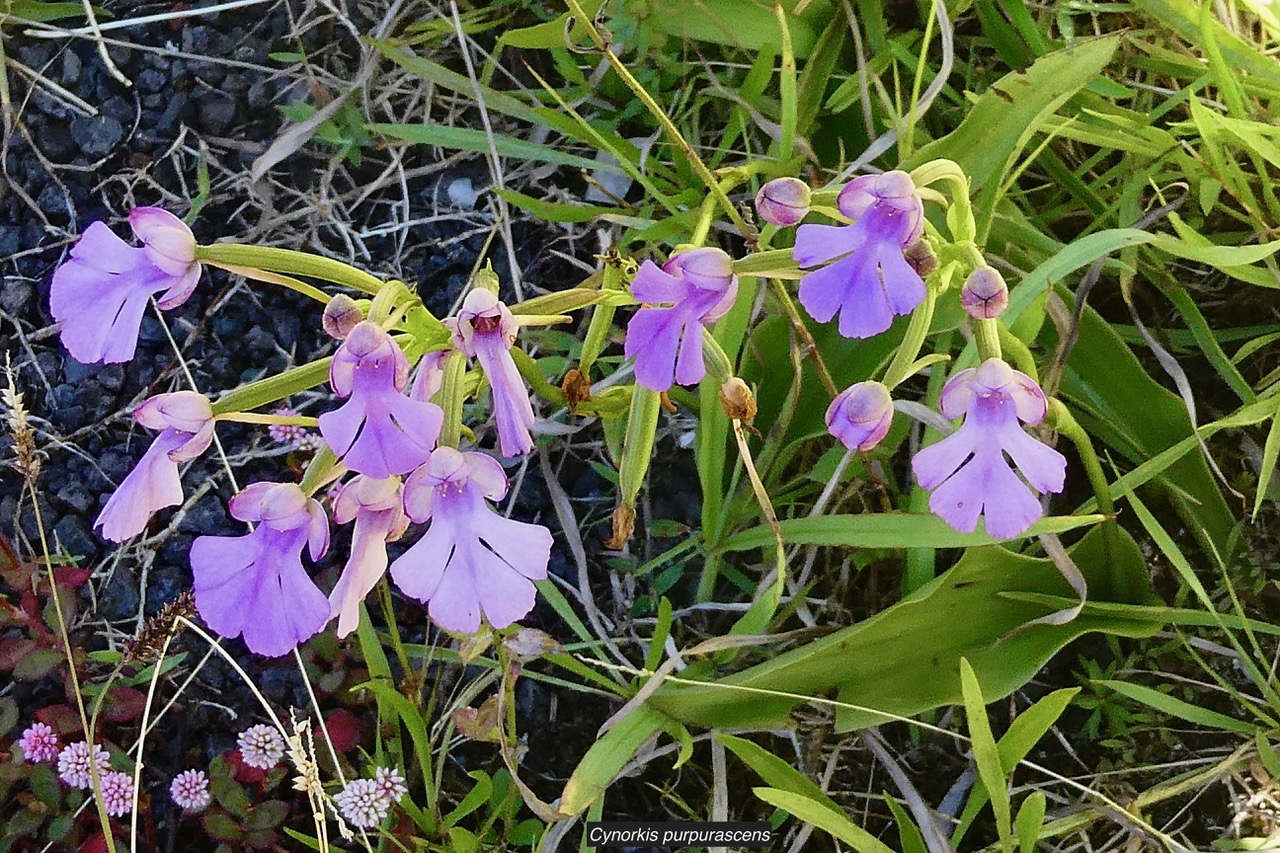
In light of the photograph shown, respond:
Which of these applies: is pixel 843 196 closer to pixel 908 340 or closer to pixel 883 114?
pixel 908 340

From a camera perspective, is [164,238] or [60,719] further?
[60,719]

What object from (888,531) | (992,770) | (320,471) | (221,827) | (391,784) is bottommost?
(221,827)

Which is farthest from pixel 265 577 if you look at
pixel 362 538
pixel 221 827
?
pixel 221 827

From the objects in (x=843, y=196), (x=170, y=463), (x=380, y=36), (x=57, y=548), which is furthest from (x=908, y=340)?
(x=57, y=548)

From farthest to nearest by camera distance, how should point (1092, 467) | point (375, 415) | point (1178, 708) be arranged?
point (1178, 708), point (1092, 467), point (375, 415)

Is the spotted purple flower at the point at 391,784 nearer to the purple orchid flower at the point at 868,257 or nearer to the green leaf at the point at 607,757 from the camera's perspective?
the green leaf at the point at 607,757

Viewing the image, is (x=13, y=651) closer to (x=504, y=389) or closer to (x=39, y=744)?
(x=39, y=744)
